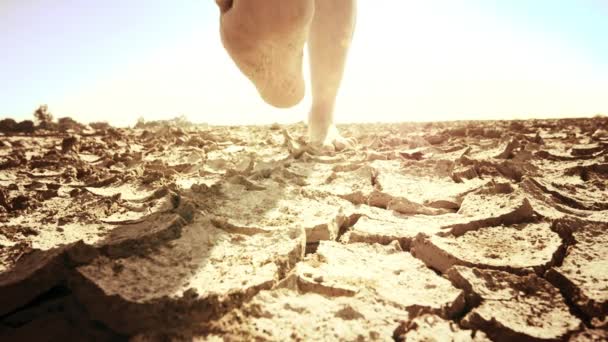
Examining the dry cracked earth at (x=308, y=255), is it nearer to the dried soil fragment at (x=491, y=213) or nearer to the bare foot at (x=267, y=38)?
the dried soil fragment at (x=491, y=213)

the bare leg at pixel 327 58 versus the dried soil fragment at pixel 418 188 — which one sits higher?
the bare leg at pixel 327 58

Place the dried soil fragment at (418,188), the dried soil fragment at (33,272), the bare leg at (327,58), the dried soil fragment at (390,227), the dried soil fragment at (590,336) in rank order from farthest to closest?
the bare leg at (327,58)
the dried soil fragment at (418,188)
the dried soil fragment at (390,227)
the dried soil fragment at (33,272)
the dried soil fragment at (590,336)

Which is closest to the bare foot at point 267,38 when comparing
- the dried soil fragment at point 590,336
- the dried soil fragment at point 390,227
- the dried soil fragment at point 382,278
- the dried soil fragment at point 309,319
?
the dried soil fragment at point 390,227

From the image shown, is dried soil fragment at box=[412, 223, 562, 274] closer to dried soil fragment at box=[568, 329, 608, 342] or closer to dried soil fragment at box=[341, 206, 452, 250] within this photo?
dried soil fragment at box=[341, 206, 452, 250]

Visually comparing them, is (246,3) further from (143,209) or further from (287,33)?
(143,209)

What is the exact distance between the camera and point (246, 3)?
1.12 meters

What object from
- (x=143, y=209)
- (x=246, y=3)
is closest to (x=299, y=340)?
(x=143, y=209)

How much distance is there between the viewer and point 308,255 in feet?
2.56

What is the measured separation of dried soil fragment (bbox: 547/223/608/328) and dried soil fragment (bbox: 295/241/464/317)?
0.63ft

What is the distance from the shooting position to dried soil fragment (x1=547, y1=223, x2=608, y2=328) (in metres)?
0.57

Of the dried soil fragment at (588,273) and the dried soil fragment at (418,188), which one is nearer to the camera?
the dried soil fragment at (588,273)

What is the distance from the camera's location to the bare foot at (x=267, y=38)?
114cm

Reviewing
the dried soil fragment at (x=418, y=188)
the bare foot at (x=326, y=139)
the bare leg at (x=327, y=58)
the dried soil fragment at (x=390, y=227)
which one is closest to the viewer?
the dried soil fragment at (x=390, y=227)

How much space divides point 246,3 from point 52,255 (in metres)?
0.87
